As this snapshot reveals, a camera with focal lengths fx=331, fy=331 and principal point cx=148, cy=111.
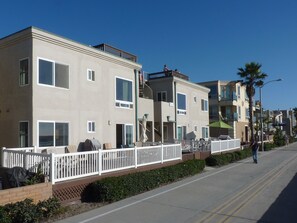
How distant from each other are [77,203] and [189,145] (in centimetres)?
1407

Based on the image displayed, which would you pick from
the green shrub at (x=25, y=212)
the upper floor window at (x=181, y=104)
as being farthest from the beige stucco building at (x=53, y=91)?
the upper floor window at (x=181, y=104)

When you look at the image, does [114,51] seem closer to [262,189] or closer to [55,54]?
[55,54]

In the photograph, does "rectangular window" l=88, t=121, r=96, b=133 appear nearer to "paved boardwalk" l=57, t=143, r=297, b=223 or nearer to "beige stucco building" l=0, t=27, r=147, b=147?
"beige stucco building" l=0, t=27, r=147, b=147

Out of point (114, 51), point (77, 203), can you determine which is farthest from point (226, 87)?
point (77, 203)

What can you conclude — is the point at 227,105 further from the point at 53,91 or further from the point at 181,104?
the point at 53,91

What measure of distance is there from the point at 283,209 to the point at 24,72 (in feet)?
40.8

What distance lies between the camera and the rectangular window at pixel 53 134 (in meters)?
15.4

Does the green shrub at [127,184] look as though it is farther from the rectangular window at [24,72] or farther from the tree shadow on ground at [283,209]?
the rectangular window at [24,72]

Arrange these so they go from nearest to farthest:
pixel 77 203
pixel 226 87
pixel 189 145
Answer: pixel 77 203, pixel 189 145, pixel 226 87

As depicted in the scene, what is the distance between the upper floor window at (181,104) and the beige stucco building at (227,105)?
17.3 meters

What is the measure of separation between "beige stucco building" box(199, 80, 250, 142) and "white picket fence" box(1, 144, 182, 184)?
113 feet

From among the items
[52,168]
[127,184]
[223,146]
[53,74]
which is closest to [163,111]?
[223,146]

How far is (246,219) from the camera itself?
8.88m

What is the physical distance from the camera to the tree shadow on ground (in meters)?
8.98
